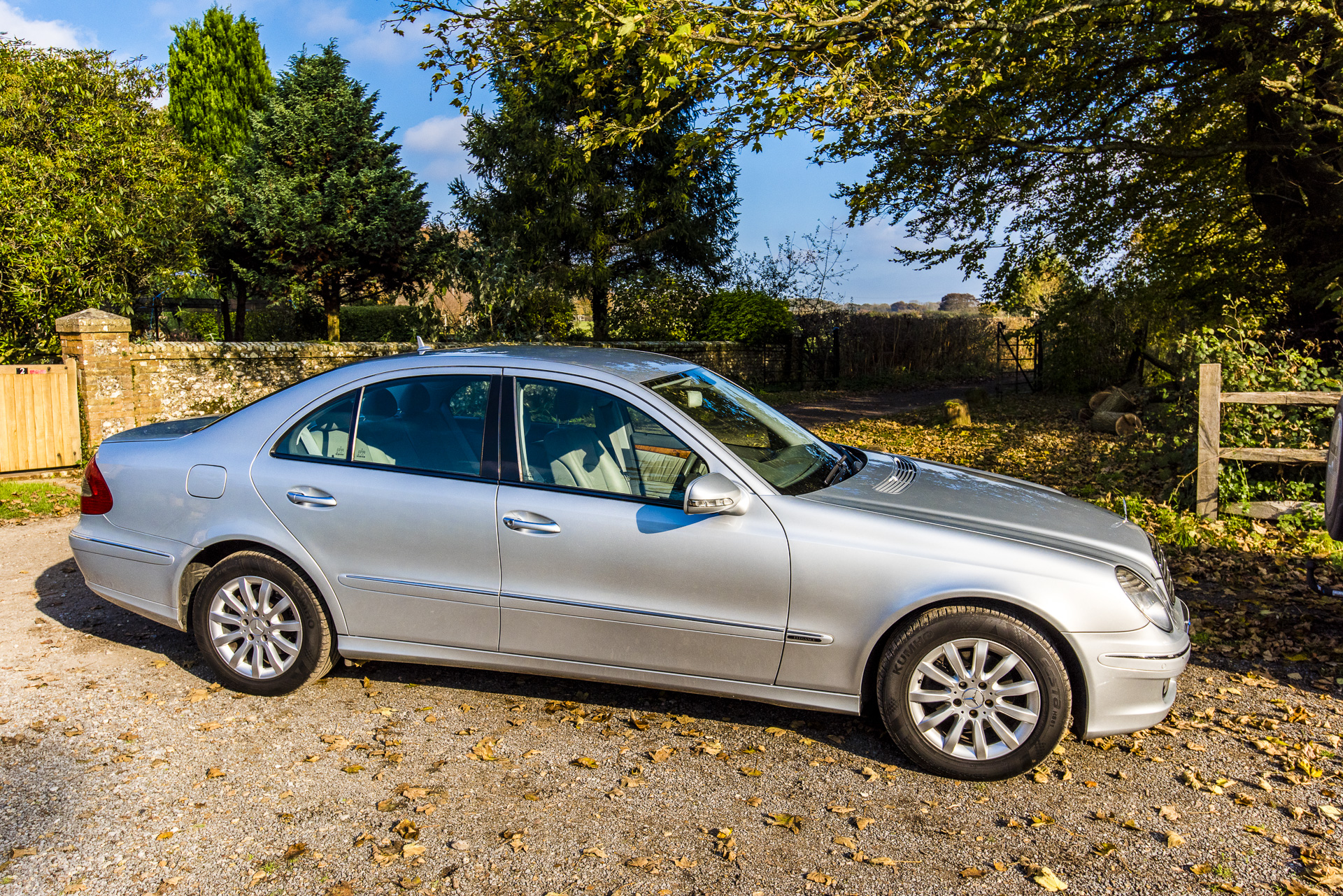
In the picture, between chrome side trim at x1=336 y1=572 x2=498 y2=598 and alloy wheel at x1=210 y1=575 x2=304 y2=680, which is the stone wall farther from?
chrome side trim at x1=336 y1=572 x2=498 y2=598

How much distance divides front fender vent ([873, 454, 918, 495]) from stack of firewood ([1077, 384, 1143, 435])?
1001cm

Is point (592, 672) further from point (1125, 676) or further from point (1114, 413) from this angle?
point (1114, 413)

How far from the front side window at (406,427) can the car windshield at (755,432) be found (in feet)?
2.91

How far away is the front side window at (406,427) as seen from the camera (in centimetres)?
414

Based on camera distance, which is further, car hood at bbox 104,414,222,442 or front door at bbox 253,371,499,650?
car hood at bbox 104,414,222,442

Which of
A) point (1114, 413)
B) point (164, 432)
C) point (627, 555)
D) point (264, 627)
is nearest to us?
point (627, 555)

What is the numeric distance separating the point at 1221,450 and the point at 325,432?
7169 millimetres

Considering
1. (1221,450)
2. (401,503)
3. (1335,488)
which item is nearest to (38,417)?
(401,503)

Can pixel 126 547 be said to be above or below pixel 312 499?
below

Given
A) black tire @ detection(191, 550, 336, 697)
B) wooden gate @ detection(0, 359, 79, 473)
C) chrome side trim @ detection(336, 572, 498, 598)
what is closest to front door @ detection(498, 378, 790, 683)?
chrome side trim @ detection(336, 572, 498, 598)

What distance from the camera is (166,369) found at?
12.1 meters

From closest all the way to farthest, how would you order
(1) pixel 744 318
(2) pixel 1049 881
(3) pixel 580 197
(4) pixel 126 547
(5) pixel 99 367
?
1. (2) pixel 1049 881
2. (4) pixel 126 547
3. (5) pixel 99 367
4. (3) pixel 580 197
5. (1) pixel 744 318

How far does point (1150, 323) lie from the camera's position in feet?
57.9

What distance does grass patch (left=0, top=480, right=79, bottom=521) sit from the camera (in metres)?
8.75
